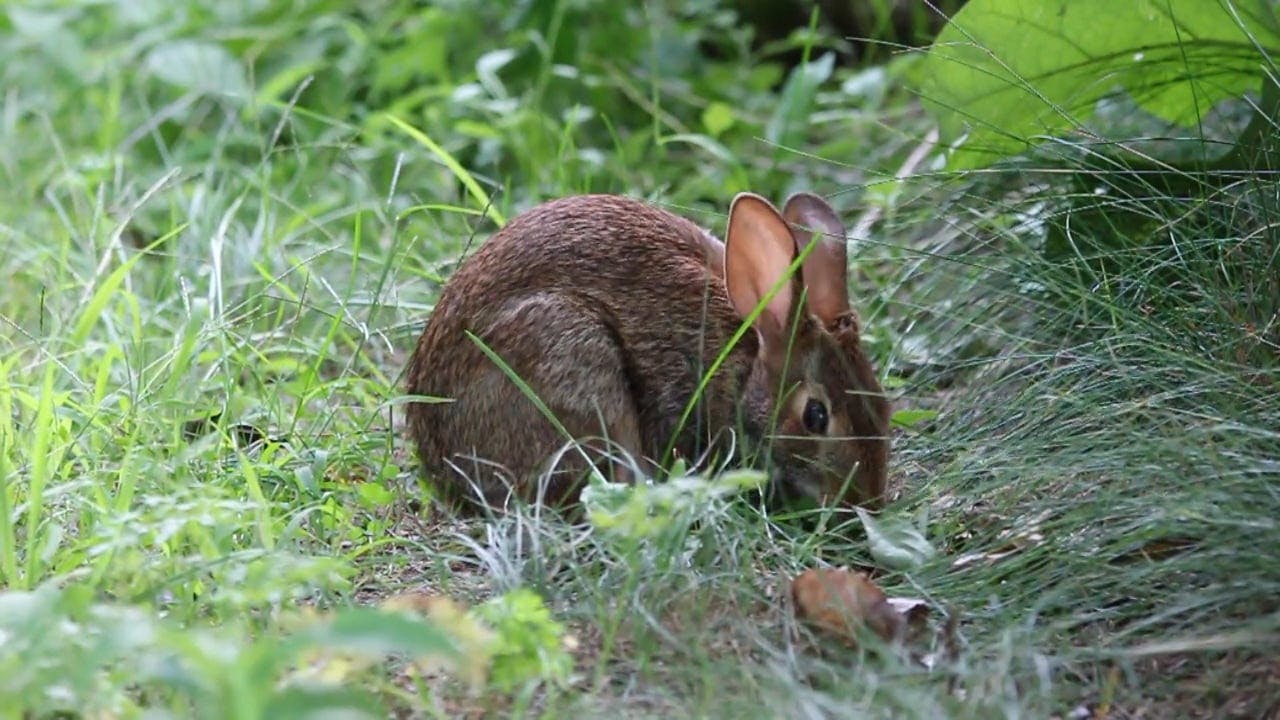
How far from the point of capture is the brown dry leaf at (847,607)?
316 centimetres

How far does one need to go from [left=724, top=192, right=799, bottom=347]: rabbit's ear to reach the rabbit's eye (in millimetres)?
193

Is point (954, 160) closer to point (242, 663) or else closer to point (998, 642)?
point (998, 642)

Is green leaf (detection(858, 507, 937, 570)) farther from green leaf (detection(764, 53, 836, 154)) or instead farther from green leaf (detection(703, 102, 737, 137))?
green leaf (detection(703, 102, 737, 137))

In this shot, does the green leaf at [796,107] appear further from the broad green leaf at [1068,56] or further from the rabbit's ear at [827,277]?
the rabbit's ear at [827,277]

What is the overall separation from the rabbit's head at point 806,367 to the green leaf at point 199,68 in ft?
10.6

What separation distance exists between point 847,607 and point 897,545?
1.44 ft

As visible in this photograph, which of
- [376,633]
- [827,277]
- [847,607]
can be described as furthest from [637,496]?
[827,277]

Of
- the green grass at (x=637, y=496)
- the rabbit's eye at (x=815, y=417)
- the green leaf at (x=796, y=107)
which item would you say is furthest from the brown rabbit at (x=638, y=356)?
the green leaf at (x=796, y=107)

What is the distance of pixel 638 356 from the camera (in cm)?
421

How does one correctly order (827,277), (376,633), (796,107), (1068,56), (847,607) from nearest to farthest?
(376,633) < (847,607) < (827,277) < (1068,56) < (796,107)

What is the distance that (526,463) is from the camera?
3.96 metres

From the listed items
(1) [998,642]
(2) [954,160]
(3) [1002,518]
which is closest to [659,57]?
(2) [954,160]

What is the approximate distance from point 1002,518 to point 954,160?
1353 millimetres

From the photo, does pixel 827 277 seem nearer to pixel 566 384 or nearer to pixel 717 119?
pixel 566 384
